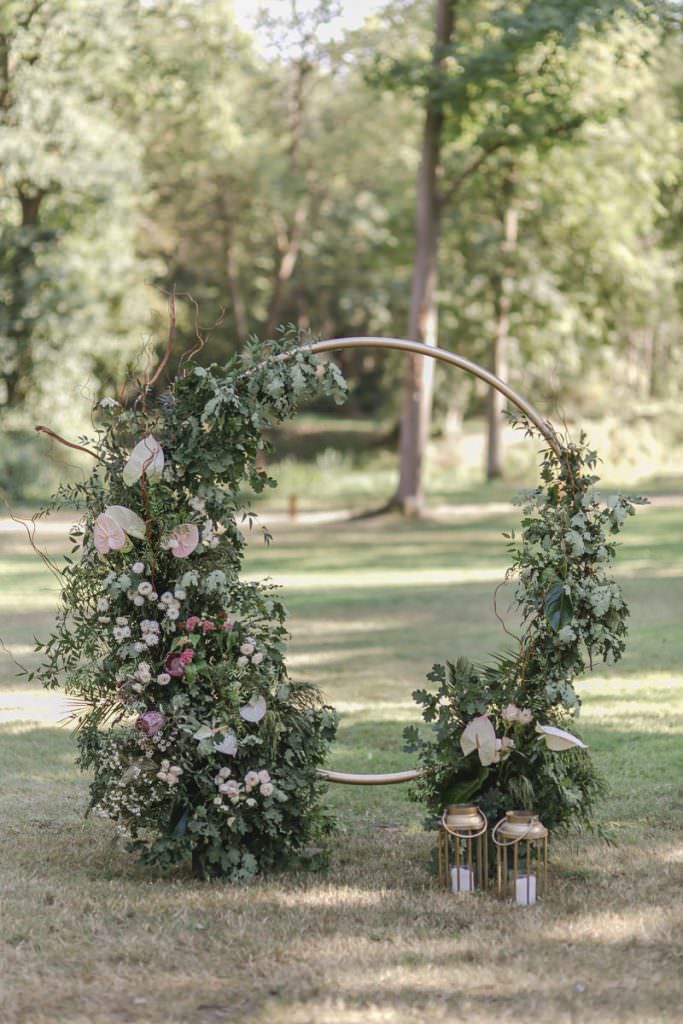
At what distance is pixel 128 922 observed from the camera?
185 inches

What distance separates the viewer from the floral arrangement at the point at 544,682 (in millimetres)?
5137

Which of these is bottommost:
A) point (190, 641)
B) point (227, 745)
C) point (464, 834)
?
point (464, 834)

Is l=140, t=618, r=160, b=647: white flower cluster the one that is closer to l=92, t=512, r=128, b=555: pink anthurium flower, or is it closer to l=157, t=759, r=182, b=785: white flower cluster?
l=92, t=512, r=128, b=555: pink anthurium flower

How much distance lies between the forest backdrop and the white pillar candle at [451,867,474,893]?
38.4 ft

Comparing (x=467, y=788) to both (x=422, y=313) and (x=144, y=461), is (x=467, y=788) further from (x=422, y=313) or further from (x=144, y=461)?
(x=422, y=313)

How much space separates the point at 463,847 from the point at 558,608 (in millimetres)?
1032

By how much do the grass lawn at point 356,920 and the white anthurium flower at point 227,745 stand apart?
55 centimetres

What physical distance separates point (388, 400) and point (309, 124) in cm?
871

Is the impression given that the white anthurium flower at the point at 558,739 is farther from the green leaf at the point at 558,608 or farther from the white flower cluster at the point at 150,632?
the white flower cluster at the point at 150,632

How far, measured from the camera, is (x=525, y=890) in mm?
4879

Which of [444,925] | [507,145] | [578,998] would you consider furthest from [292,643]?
[507,145]

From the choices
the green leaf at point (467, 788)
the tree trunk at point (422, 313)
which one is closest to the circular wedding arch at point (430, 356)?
the green leaf at point (467, 788)

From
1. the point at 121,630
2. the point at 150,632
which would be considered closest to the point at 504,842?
the point at 150,632

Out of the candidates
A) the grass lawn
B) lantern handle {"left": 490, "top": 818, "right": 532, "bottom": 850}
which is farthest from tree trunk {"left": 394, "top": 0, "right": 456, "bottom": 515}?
lantern handle {"left": 490, "top": 818, "right": 532, "bottom": 850}
